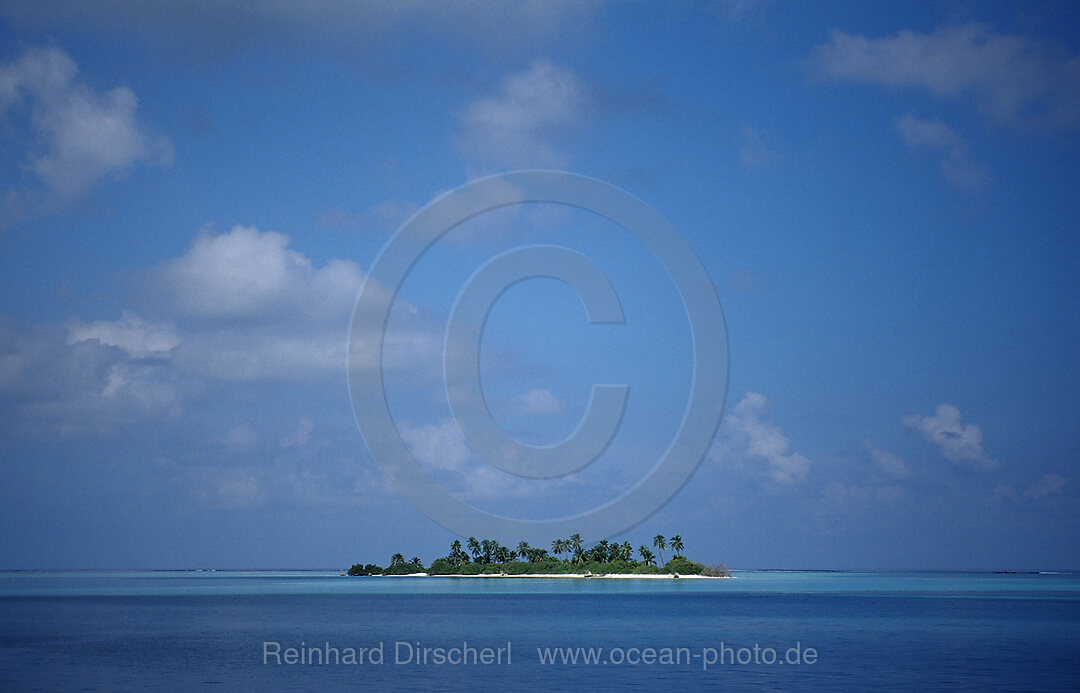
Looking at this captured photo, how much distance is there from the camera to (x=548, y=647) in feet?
201

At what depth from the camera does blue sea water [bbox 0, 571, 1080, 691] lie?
149 ft

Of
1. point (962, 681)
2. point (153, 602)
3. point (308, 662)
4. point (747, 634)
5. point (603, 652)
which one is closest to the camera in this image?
point (962, 681)

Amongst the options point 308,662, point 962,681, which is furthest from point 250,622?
point 962,681

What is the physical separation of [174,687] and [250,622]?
4374 centimetres

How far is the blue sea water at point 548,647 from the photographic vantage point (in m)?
45.5

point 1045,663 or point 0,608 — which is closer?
point 1045,663

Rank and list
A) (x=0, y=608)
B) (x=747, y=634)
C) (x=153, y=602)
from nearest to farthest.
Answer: (x=747, y=634)
(x=0, y=608)
(x=153, y=602)

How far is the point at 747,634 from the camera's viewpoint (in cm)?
7144

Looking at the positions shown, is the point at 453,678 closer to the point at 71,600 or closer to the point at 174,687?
the point at 174,687

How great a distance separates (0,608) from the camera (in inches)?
4230

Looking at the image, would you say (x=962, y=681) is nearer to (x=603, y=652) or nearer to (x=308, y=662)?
(x=603, y=652)

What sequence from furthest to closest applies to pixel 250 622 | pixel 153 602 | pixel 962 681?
pixel 153 602 < pixel 250 622 < pixel 962 681

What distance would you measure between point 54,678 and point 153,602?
8431 cm

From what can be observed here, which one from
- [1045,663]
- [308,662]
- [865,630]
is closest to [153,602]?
[308,662]
